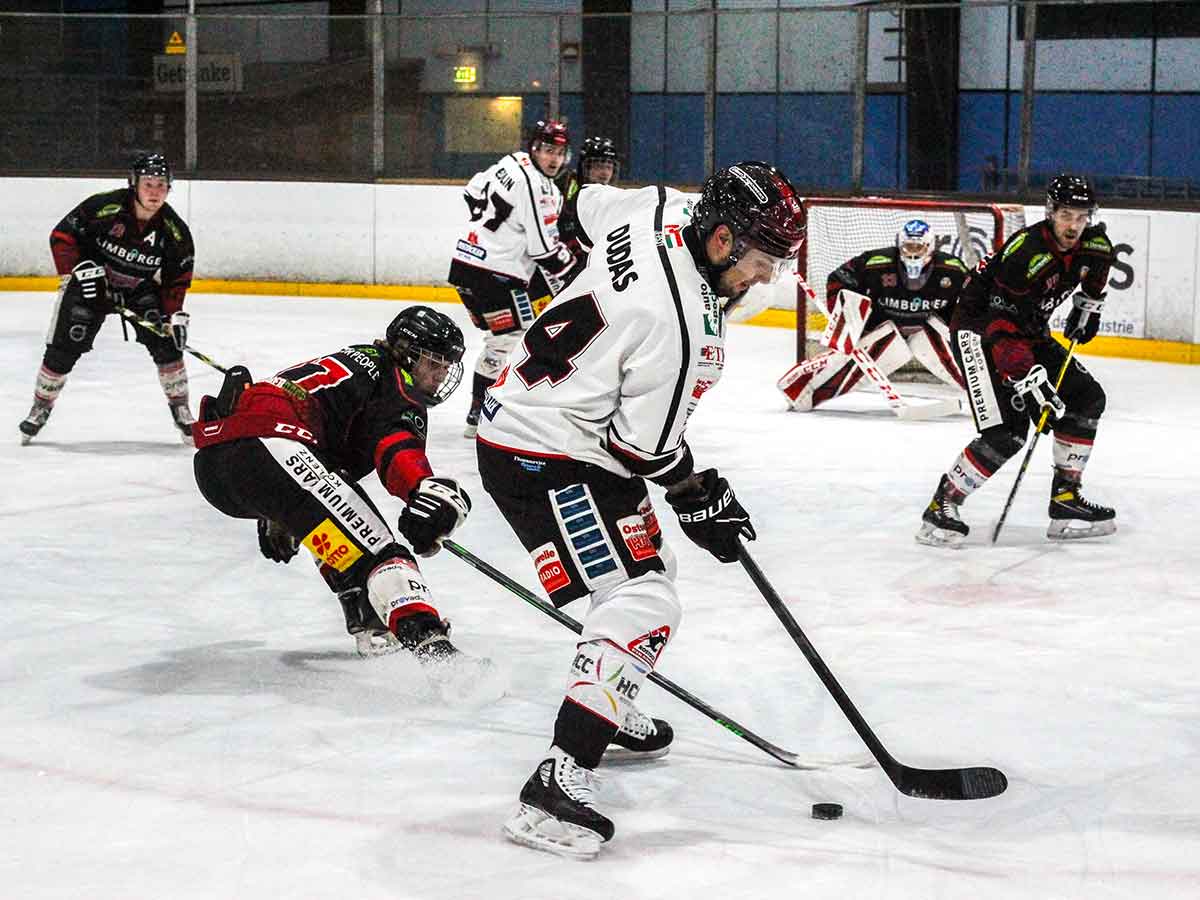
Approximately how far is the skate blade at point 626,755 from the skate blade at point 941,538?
2.17 metres

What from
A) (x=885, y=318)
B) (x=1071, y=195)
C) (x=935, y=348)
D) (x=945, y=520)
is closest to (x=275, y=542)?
(x=945, y=520)

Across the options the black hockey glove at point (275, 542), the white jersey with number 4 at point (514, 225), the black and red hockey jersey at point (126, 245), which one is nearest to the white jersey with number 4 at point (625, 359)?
the black hockey glove at point (275, 542)

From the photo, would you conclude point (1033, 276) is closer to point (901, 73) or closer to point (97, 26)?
point (901, 73)

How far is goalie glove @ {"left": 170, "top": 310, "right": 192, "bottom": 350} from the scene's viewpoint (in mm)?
6469

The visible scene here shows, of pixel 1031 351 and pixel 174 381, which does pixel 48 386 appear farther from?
pixel 1031 351

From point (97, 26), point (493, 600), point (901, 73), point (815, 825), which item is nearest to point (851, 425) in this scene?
point (493, 600)

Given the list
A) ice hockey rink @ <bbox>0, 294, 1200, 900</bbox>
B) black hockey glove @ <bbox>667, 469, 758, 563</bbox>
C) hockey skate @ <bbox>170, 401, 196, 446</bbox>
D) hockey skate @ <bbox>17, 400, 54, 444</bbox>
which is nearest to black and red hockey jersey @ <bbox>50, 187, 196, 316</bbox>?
hockey skate @ <bbox>170, 401, 196, 446</bbox>

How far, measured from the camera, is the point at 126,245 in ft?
21.1

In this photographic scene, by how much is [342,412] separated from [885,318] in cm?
455

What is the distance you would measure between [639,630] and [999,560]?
255 cm

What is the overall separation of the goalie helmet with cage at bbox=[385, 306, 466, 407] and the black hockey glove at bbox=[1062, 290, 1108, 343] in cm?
243

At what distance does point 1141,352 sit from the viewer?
9227 mm

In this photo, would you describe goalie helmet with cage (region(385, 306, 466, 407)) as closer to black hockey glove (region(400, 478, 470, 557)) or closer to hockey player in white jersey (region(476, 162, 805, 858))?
black hockey glove (region(400, 478, 470, 557))

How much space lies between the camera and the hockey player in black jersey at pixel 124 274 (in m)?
6.38
